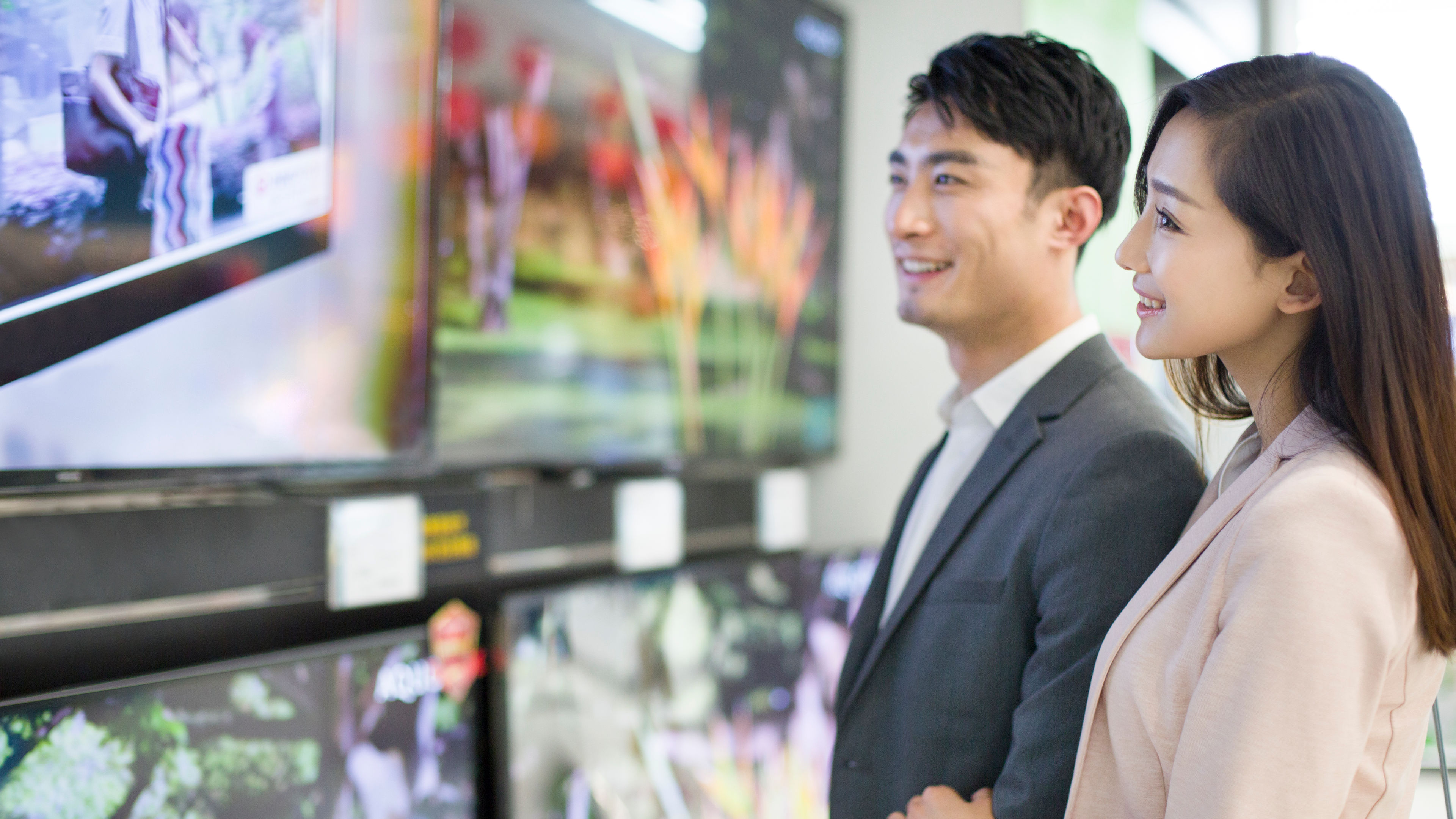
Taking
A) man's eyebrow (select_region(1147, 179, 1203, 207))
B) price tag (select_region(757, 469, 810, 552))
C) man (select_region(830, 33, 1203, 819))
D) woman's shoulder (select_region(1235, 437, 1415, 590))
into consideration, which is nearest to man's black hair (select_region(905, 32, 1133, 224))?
man (select_region(830, 33, 1203, 819))

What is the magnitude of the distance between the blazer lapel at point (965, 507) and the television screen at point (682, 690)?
0.27 metres

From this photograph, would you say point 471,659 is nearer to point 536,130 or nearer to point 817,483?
point 536,130

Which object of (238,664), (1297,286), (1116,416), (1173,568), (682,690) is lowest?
(682,690)

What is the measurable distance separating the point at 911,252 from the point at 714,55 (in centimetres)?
105

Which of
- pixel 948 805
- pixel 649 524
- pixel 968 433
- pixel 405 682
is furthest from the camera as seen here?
pixel 649 524

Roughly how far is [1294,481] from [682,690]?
138 cm

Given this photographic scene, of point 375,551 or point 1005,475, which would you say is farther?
point 375,551

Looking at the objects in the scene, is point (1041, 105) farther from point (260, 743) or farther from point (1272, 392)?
point (260, 743)

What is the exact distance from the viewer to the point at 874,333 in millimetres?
2576

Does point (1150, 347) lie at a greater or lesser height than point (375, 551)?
greater

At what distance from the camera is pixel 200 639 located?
1367 mm

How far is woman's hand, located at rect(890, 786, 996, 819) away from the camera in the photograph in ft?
3.43

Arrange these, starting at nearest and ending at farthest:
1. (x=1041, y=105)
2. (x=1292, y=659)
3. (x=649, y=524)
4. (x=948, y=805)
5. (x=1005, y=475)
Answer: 1. (x=1292, y=659)
2. (x=948, y=805)
3. (x=1005, y=475)
4. (x=1041, y=105)
5. (x=649, y=524)

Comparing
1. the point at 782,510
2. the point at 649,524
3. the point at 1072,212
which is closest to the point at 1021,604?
the point at 1072,212
